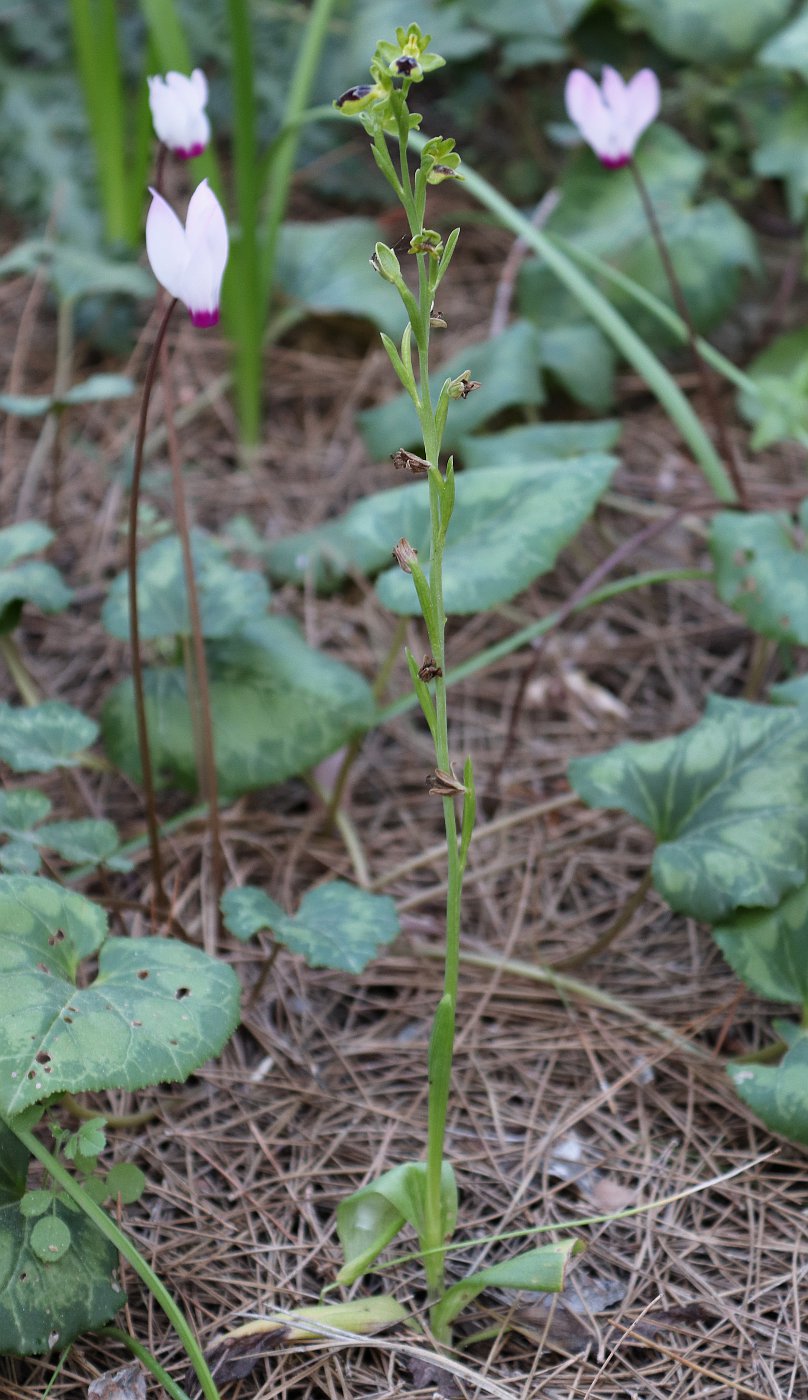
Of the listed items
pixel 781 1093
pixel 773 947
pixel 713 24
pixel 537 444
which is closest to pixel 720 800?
pixel 773 947

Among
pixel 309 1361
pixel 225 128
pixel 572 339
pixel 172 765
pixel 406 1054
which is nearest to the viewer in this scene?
pixel 309 1361

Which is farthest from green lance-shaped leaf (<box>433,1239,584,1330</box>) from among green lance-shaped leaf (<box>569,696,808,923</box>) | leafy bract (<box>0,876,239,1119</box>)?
green lance-shaped leaf (<box>569,696,808,923</box>)

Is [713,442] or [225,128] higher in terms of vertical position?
[225,128]

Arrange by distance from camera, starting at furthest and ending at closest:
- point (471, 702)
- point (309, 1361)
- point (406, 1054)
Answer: point (471, 702) → point (406, 1054) → point (309, 1361)

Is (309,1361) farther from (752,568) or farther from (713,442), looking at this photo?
(713,442)

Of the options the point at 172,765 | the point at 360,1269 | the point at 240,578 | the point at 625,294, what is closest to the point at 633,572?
the point at 625,294

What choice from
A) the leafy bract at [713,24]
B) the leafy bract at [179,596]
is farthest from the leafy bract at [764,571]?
the leafy bract at [713,24]

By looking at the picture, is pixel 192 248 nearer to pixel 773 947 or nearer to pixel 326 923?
pixel 326 923
